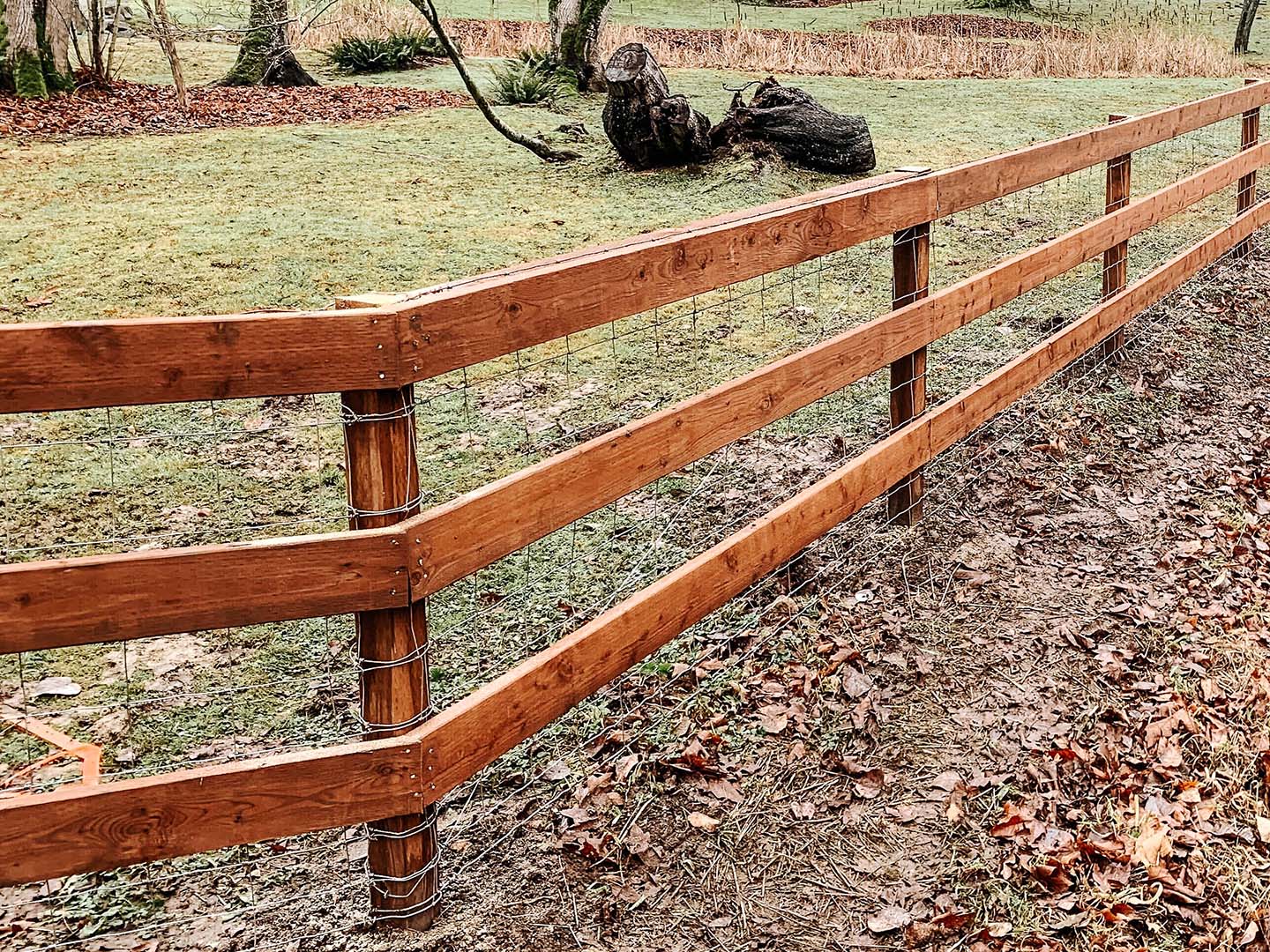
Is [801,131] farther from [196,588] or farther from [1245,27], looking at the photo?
[1245,27]

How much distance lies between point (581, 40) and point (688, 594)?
546 inches

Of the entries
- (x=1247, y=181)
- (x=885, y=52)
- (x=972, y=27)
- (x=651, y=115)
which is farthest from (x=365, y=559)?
(x=972, y=27)

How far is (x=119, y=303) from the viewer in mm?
7320

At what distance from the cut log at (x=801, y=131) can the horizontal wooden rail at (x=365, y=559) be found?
6591mm

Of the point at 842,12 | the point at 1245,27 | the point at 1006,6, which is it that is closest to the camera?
the point at 1245,27

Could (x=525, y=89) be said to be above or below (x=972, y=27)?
below

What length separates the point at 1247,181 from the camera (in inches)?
368

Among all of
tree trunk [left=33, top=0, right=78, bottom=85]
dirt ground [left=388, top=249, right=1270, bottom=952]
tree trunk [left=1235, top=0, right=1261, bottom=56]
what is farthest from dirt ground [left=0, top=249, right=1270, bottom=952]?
tree trunk [left=1235, top=0, right=1261, bottom=56]

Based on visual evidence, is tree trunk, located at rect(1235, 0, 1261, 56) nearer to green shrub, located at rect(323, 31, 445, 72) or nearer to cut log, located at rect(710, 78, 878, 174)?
green shrub, located at rect(323, 31, 445, 72)

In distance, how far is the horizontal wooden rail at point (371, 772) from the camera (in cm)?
257

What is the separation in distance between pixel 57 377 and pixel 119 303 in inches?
211

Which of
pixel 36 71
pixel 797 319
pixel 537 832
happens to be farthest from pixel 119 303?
pixel 36 71

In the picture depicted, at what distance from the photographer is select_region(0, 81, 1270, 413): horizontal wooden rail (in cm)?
244

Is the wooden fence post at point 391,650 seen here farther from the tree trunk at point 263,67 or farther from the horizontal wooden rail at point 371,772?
the tree trunk at point 263,67
